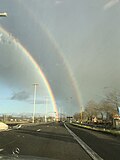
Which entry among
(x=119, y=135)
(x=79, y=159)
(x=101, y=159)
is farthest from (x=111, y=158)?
(x=119, y=135)

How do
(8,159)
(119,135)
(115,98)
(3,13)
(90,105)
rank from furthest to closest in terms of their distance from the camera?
(90,105) → (115,98) → (119,135) → (3,13) → (8,159)

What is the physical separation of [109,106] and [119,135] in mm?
68370

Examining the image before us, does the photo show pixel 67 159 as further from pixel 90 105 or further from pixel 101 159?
pixel 90 105

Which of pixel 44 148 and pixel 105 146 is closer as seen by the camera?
pixel 44 148

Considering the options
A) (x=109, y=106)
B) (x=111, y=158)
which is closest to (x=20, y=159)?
(x=111, y=158)

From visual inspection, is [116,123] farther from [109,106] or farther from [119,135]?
[119,135]

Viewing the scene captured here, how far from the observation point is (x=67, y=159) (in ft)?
44.5

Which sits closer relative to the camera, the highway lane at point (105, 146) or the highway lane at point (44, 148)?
the highway lane at point (44, 148)

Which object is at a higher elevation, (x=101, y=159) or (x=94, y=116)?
(x=94, y=116)

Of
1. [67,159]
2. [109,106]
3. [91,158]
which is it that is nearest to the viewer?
[67,159]

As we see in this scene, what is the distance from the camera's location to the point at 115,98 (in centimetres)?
9444

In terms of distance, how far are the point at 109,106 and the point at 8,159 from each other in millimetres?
99916

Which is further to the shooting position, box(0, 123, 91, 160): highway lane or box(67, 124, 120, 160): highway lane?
box(67, 124, 120, 160): highway lane

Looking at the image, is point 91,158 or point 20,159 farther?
point 91,158
